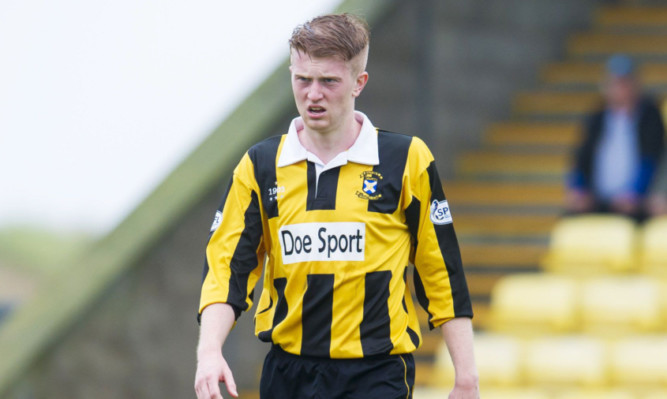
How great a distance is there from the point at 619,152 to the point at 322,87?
427 cm

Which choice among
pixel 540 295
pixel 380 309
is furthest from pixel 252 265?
pixel 540 295

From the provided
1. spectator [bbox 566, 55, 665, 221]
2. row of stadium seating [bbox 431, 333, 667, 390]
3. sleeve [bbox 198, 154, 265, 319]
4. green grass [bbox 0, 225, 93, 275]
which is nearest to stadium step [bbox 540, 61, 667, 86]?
spectator [bbox 566, 55, 665, 221]

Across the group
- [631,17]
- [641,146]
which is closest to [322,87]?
[641,146]

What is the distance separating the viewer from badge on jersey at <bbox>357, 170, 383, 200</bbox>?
2881 millimetres

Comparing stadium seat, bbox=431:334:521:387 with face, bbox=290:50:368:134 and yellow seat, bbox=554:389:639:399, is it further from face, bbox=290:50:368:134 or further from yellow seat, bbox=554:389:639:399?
face, bbox=290:50:368:134

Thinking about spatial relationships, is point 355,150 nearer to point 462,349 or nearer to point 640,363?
point 462,349

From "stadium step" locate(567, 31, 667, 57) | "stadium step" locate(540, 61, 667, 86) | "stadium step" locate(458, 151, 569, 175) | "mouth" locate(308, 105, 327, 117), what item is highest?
"stadium step" locate(567, 31, 667, 57)

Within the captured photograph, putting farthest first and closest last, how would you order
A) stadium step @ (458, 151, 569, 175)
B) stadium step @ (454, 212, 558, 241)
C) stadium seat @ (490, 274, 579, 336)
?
stadium step @ (458, 151, 569, 175), stadium step @ (454, 212, 558, 241), stadium seat @ (490, 274, 579, 336)

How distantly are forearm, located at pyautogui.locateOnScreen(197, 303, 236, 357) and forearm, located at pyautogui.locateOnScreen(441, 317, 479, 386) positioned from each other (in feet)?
1.91

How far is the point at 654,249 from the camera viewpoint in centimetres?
660

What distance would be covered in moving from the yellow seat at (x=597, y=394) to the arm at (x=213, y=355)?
3.18 m

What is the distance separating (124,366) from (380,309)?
13.1ft

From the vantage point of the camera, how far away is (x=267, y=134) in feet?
22.1

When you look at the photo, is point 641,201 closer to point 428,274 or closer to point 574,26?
point 574,26
